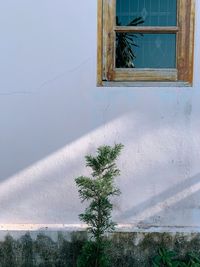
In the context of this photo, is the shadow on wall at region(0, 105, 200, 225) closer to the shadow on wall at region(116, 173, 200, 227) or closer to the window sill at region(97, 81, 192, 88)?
the shadow on wall at region(116, 173, 200, 227)

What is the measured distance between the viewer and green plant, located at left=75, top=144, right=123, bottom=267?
3066 millimetres

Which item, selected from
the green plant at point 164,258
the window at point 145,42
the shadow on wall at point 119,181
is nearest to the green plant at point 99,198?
the shadow on wall at point 119,181

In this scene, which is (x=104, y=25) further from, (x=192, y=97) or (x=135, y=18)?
(x=192, y=97)

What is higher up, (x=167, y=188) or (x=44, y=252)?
(x=167, y=188)

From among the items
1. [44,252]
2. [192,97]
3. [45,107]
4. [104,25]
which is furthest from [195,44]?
[44,252]

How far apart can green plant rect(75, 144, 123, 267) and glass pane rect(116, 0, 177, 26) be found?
0.97 m

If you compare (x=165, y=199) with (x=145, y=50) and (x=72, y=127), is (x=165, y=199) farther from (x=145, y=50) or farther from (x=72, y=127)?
(x=145, y=50)

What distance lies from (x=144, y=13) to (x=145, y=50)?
0.90 feet

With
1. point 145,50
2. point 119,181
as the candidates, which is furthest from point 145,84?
point 119,181

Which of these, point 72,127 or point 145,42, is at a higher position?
point 145,42

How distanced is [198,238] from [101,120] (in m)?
1.17

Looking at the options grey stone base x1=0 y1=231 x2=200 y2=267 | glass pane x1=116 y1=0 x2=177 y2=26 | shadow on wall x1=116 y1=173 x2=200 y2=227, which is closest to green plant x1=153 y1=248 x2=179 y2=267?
grey stone base x1=0 y1=231 x2=200 y2=267

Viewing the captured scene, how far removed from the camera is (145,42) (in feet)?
11.3

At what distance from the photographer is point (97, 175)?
312 centimetres
